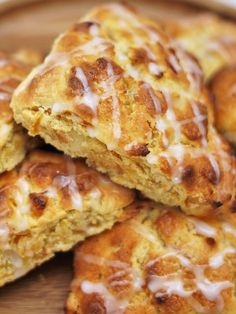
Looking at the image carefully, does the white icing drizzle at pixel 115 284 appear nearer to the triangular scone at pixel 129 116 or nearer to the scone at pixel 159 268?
the scone at pixel 159 268

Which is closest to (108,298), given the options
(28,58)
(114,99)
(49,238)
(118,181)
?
(49,238)

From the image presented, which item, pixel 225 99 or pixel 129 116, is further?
pixel 225 99

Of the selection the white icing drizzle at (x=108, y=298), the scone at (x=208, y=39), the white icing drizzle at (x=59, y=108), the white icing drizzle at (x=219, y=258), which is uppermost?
the white icing drizzle at (x=59, y=108)

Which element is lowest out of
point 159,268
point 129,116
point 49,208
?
point 159,268

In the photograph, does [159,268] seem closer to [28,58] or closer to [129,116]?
[129,116]

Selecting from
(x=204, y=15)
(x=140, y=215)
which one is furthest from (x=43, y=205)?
(x=204, y=15)

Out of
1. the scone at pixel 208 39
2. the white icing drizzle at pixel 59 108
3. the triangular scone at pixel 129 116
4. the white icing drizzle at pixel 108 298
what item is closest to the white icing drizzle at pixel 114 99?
the triangular scone at pixel 129 116

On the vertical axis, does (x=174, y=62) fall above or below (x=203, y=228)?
above
